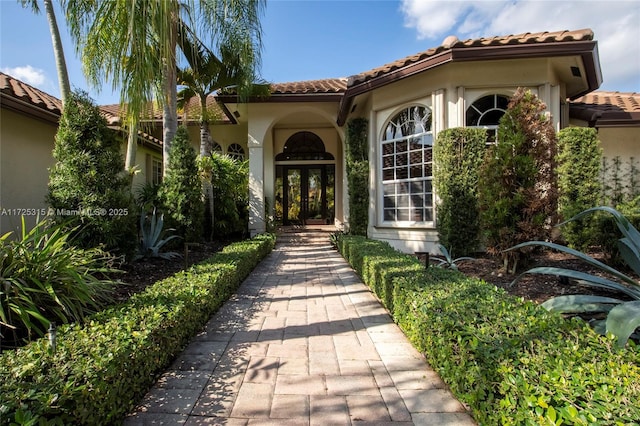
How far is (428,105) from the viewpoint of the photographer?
25.0ft

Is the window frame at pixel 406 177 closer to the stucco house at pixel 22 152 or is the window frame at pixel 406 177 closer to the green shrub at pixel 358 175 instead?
the green shrub at pixel 358 175

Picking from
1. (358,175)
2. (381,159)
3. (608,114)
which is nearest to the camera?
(608,114)

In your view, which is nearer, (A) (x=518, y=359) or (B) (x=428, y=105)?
(A) (x=518, y=359)

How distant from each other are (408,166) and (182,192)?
538 cm

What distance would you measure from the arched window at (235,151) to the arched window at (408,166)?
757 centimetres

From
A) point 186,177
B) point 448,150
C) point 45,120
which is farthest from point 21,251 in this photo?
point 448,150

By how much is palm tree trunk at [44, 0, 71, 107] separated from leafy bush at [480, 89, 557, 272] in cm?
741

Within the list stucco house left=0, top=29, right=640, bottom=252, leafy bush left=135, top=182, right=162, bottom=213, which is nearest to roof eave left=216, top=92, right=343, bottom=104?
stucco house left=0, top=29, right=640, bottom=252

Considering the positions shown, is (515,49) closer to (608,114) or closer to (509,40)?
(509,40)

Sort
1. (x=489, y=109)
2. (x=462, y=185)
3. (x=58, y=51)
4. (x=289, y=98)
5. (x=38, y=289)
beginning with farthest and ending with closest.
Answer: (x=289, y=98)
(x=489, y=109)
(x=462, y=185)
(x=58, y=51)
(x=38, y=289)

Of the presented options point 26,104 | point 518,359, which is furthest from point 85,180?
point 518,359

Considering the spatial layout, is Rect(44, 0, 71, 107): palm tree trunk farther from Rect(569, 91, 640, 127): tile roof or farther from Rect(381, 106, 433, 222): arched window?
Rect(569, 91, 640, 127): tile roof

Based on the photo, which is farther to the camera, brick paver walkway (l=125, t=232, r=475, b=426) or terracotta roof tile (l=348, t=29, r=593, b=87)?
terracotta roof tile (l=348, t=29, r=593, b=87)

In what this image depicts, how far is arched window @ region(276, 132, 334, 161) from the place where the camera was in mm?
13945
